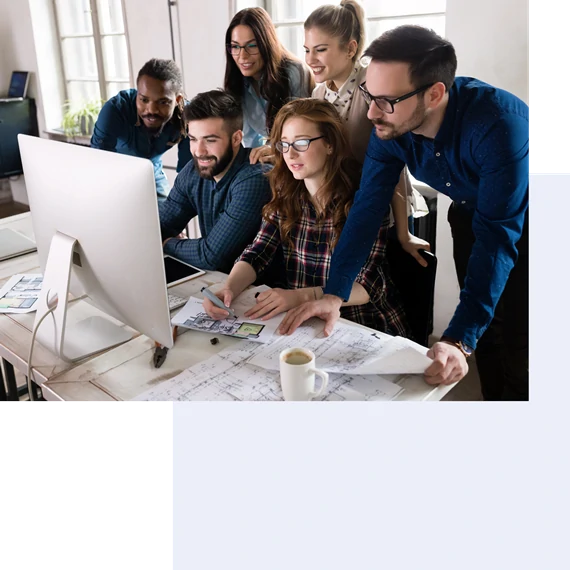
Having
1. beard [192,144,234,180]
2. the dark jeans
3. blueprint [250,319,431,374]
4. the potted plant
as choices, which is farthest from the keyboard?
the dark jeans

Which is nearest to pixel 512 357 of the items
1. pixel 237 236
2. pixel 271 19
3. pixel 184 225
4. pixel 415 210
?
pixel 415 210

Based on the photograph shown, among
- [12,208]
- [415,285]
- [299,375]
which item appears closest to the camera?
[299,375]

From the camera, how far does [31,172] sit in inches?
46.1

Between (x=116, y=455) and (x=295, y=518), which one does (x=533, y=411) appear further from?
(x=116, y=455)

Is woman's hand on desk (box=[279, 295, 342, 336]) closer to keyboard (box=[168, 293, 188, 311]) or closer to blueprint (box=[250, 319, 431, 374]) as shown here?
blueprint (box=[250, 319, 431, 374])

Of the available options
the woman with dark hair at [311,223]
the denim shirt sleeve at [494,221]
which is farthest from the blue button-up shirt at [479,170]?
the woman with dark hair at [311,223]

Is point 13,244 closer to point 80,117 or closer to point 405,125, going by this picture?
point 80,117

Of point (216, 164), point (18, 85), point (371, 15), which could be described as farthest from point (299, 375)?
point (18, 85)

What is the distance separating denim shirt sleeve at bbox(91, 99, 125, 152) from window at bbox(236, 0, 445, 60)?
43cm

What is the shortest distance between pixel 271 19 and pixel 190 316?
0.68 m

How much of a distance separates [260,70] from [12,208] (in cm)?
78

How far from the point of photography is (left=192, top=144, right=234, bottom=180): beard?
5.12 feet

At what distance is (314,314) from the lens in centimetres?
123

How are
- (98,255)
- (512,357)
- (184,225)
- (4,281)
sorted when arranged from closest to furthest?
(98,255)
(512,357)
(4,281)
(184,225)
